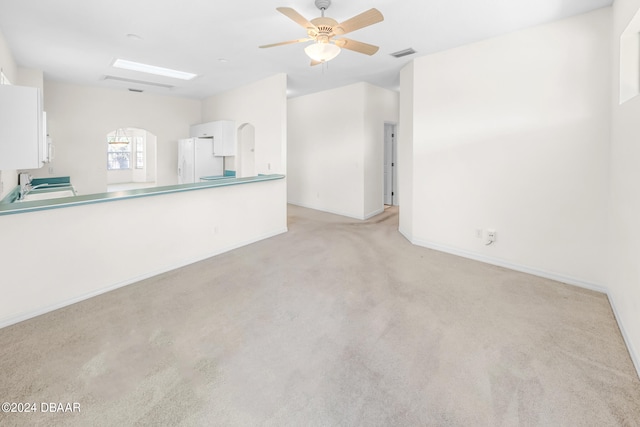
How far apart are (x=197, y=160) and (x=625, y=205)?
6.62m

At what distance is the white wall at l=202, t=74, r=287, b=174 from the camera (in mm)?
5039

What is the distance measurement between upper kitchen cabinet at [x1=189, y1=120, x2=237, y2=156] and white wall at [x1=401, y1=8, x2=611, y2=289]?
3.77 metres

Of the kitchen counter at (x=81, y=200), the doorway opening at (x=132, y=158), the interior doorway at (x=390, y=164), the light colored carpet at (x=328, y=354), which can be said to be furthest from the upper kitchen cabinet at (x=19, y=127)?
the doorway opening at (x=132, y=158)

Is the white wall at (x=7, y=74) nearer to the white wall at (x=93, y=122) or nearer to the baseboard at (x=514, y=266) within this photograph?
the white wall at (x=93, y=122)

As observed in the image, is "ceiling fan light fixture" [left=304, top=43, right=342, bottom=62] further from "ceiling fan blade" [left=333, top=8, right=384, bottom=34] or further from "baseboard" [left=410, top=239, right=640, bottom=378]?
"baseboard" [left=410, top=239, right=640, bottom=378]

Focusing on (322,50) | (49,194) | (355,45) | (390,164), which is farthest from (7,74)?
(390,164)

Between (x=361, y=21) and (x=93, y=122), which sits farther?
(x=93, y=122)

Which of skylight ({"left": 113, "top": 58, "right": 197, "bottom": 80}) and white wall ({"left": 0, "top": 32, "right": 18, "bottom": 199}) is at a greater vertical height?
skylight ({"left": 113, "top": 58, "right": 197, "bottom": 80})

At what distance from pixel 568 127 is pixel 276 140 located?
12.8 feet

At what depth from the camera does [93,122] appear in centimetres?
595

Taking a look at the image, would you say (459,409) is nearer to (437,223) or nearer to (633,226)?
(633,226)

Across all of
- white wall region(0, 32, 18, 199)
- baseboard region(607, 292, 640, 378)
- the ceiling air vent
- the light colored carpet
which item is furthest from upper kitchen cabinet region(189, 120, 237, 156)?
baseboard region(607, 292, 640, 378)

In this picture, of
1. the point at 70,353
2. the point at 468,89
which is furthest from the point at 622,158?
the point at 70,353

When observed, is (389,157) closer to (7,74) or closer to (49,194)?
(49,194)
